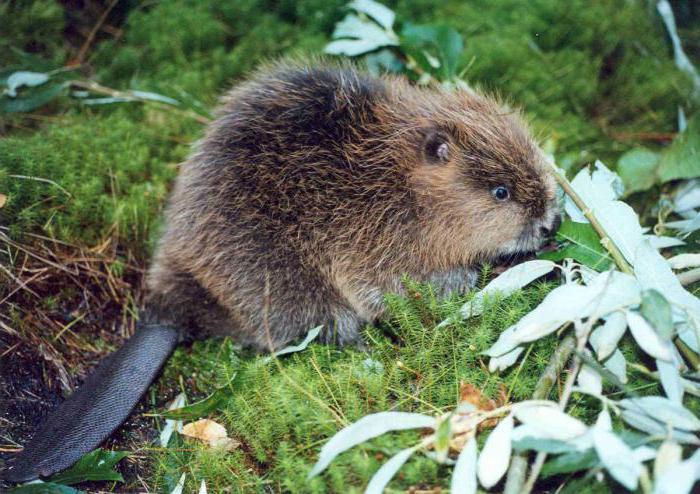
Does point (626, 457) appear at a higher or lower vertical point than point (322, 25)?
lower

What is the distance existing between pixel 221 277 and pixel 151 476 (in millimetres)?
813

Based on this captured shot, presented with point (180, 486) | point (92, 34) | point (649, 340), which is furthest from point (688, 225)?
point (92, 34)

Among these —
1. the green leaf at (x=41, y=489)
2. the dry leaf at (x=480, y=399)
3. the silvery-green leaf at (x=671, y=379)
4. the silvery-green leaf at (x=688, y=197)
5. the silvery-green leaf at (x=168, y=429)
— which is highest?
the silvery-green leaf at (x=688, y=197)

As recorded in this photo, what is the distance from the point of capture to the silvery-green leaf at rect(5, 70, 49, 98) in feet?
10.6

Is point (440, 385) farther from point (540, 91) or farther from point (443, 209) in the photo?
point (540, 91)

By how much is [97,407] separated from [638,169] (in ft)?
8.93

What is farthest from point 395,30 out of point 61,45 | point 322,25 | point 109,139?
point 61,45

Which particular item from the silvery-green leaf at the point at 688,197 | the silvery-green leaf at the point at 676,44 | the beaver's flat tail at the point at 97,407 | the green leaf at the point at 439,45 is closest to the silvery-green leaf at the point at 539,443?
the beaver's flat tail at the point at 97,407

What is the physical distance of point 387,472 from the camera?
6.09ft

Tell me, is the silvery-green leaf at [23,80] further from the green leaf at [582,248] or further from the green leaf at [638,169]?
the green leaf at [638,169]

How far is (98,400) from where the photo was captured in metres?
2.39

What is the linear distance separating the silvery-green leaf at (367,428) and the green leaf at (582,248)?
0.96 m

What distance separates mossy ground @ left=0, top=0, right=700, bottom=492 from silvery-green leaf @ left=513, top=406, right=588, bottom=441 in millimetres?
290

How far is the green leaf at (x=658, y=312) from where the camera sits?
6.07 feet
